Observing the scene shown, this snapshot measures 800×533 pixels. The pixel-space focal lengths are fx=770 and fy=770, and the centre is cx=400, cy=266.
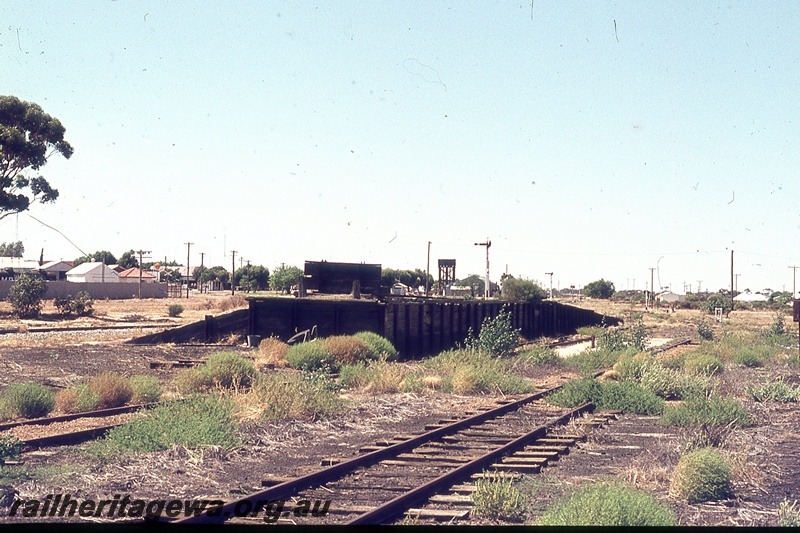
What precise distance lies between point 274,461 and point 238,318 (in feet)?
73.7

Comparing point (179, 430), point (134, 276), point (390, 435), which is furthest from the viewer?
point (134, 276)

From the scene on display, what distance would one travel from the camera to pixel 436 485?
9133 mm

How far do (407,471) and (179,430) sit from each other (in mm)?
3785

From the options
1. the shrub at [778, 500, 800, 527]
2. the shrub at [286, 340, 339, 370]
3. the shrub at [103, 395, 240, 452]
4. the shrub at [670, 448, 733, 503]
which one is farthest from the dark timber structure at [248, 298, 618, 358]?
the shrub at [778, 500, 800, 527]

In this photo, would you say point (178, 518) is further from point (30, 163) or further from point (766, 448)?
point (30, 163)

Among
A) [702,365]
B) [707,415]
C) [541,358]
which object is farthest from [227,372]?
[702,365]

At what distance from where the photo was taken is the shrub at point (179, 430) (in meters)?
11.3

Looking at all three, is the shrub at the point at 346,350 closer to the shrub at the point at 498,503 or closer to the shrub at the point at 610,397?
the shrub at the point at 610,397

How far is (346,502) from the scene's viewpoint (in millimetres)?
8508

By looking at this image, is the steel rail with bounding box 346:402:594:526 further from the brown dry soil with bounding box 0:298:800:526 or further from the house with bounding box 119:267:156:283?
the house with bounding box 119:267:156:283

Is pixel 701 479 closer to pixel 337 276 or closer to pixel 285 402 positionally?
pixel 285 402

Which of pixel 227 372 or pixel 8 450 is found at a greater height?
pixel 227 372

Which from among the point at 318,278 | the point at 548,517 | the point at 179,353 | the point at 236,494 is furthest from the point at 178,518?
the point at 318,278

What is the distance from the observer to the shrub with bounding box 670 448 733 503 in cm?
900
